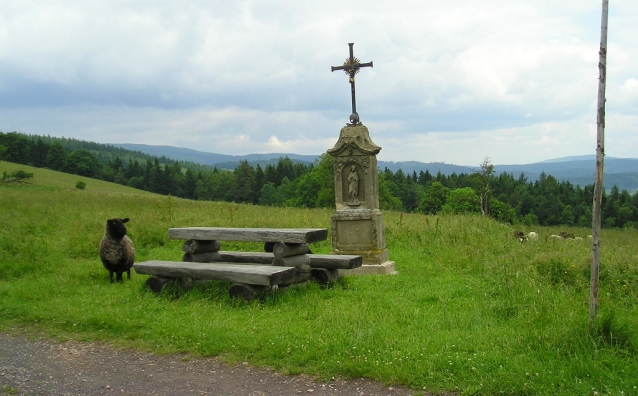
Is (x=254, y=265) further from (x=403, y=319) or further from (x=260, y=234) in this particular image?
(x=403, y=319)

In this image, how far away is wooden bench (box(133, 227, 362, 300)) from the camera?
24.4 ft

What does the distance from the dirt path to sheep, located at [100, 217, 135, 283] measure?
353cm

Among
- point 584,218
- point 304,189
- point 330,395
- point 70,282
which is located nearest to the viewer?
point 330,395

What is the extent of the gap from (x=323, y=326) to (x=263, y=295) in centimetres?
169

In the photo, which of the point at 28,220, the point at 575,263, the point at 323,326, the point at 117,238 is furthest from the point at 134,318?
the point at 28,220

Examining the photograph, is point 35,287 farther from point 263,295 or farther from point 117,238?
point 263,295

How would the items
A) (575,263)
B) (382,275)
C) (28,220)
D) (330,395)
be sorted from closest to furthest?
(330,395), (575,263), (382,275), (28,220)

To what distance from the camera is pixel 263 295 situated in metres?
7.49

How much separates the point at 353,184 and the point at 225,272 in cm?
445

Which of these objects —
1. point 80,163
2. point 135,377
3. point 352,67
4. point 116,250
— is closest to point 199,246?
point 116,250

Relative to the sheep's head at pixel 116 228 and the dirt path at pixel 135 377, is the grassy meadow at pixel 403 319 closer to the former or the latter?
the dirt path at pixel 135 377

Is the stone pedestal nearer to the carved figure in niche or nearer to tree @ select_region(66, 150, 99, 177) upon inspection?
the carved figure in niche

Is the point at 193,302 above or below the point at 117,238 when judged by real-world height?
below

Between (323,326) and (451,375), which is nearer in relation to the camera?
(451,375)
